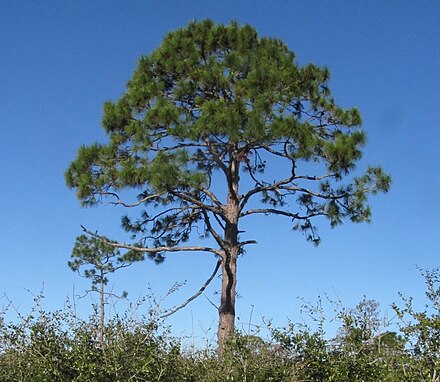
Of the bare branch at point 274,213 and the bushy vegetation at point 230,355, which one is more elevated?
the bare branch at point 274,213

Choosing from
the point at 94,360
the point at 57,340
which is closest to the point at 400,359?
the point at 94,360

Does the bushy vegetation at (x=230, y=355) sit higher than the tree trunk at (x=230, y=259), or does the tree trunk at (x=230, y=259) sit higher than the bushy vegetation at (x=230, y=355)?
the tree trunk at (x=230, y=259)

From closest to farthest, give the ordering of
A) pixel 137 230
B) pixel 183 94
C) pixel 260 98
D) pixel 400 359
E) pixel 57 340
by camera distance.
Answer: pixel 400 359, pixel 57 340, pixel 260 98, pixel 183 94, pixel 137 230

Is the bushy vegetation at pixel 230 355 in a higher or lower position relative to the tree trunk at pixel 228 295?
lower

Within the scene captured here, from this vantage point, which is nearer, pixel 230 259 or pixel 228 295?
pixel 228 295

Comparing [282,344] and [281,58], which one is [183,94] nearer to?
[281,58]

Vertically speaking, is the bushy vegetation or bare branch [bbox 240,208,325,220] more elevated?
bare branch [bbox 240,208,325,220]

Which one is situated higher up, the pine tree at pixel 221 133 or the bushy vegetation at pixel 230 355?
the pine tree at pixel 221 133

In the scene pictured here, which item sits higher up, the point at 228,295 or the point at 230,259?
the point at 230,259

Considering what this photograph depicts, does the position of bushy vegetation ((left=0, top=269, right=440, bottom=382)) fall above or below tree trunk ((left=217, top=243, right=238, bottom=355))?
below

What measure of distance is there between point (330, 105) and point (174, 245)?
10.7ft

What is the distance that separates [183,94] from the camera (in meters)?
9.97

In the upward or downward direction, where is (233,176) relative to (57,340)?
upward

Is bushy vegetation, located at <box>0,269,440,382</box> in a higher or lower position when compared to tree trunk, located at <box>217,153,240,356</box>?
lower
